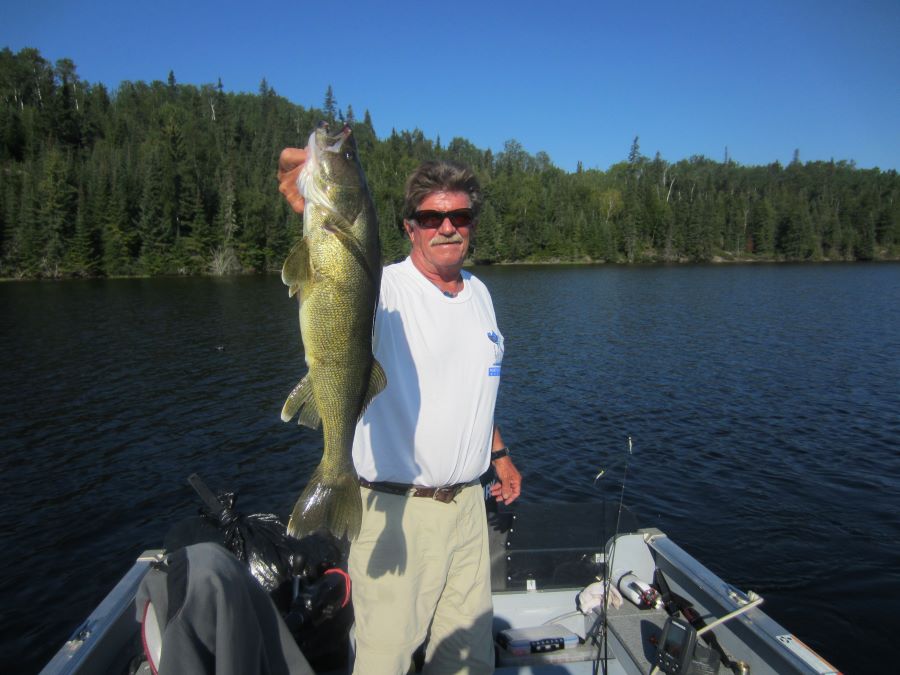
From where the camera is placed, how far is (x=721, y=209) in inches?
4459

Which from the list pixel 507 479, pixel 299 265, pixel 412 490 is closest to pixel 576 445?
pixel 507 479

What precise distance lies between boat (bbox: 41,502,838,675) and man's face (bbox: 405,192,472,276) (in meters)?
2.40

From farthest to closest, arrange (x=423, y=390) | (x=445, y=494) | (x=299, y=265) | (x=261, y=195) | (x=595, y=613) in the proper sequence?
1. (x=261, y=195)
2. (x=595, y=613)
3. (x=445, y=494)
4. (x=423, y=390)
5. (x=299, y=265)

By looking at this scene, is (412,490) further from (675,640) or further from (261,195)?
(261,195)

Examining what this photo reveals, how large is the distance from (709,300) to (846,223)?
95351 mm

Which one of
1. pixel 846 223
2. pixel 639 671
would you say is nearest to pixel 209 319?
pixel 639 671

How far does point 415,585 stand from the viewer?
9.82ft

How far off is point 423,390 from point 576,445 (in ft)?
37.9

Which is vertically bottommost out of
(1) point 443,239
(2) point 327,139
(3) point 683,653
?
(3) point 683,653

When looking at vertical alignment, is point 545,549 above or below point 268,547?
below

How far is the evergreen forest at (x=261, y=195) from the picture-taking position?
71875 millimetres

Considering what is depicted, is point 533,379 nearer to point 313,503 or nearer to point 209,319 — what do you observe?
point 313,503

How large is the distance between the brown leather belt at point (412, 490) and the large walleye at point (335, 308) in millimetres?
309

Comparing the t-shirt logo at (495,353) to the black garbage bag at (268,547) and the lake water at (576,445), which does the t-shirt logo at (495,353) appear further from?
the lake water at (576,445)
